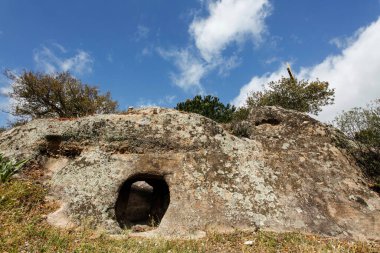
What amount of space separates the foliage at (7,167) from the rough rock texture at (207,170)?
0.53 meters

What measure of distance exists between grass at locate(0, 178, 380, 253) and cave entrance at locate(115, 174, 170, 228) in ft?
10.4

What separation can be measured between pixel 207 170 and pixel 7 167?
7.70 metres

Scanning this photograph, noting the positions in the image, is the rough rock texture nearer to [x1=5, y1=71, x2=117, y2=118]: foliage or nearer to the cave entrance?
the cave entrance

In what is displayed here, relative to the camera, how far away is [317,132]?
14.3 meters

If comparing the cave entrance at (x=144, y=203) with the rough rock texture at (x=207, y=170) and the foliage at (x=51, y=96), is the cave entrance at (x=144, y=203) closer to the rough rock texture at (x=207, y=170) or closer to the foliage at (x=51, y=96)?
the rough rock texture at (x=207, y=170)

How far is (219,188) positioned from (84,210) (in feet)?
15.9

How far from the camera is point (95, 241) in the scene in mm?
9016

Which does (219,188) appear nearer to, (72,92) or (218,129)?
(218,129)

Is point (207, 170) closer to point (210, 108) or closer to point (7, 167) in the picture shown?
point (7, 167)

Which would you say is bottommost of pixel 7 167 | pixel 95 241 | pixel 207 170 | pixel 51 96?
pixel 95 241

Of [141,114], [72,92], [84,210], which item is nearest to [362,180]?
[141,114]

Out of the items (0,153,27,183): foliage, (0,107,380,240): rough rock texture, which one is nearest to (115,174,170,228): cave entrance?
(0,107,380,240): rough rock texture

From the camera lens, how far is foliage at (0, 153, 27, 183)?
12.1 m

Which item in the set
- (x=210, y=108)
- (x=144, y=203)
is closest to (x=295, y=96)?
(x=210, y=108)
